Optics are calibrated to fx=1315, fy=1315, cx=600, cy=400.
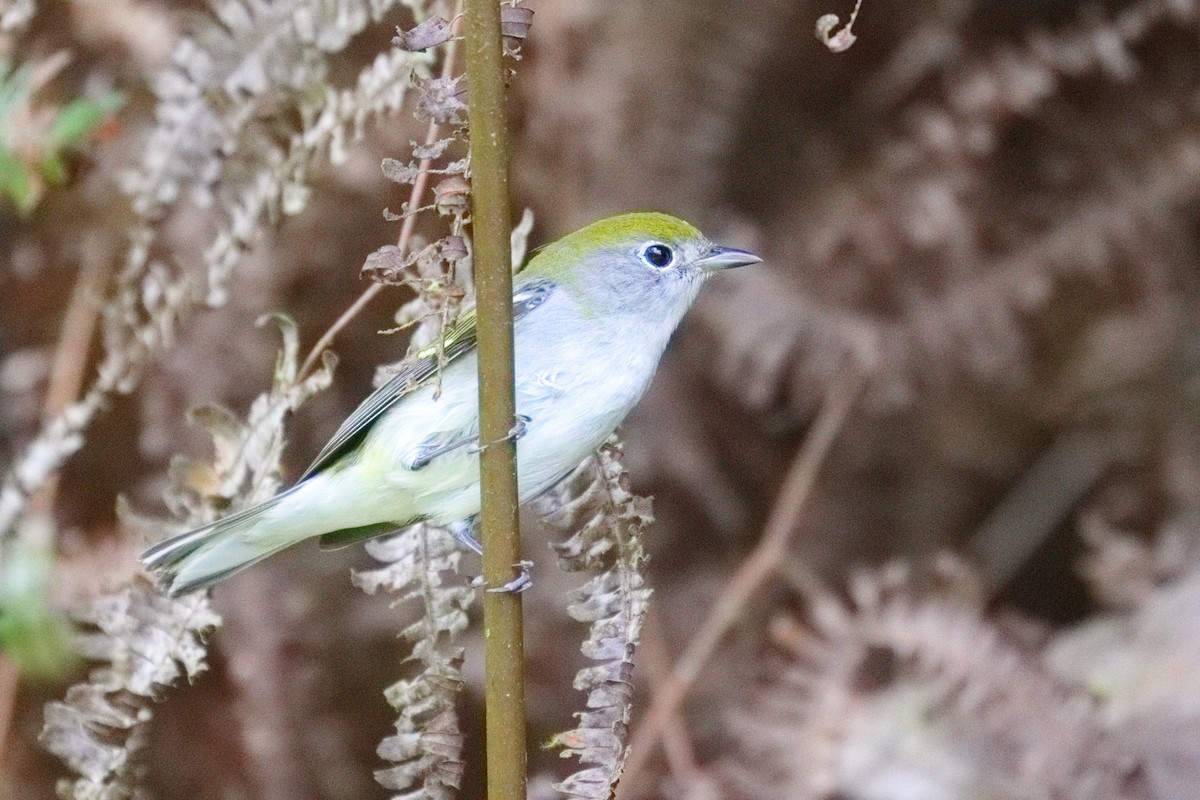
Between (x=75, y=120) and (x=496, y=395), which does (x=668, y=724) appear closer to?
(x=75, y=120)

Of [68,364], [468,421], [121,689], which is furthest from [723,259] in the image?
[68,364]

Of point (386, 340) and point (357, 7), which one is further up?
point (386, 340)

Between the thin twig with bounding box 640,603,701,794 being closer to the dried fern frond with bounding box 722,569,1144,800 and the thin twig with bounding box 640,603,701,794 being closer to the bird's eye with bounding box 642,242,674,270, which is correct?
the dried fern frond with bounding box 722,569,1144,800

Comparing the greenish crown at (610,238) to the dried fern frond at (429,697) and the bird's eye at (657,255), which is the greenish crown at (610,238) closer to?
the bird's eye at (657,255)

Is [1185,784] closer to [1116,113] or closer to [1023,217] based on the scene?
[1023,217]

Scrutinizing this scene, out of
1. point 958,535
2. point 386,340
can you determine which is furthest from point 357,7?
point 958,535

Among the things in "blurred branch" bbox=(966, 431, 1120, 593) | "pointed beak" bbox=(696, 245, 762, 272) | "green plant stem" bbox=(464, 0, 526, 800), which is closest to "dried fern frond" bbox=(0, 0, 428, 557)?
"pointed beak" bbox=(696, 245, 762, 272)
